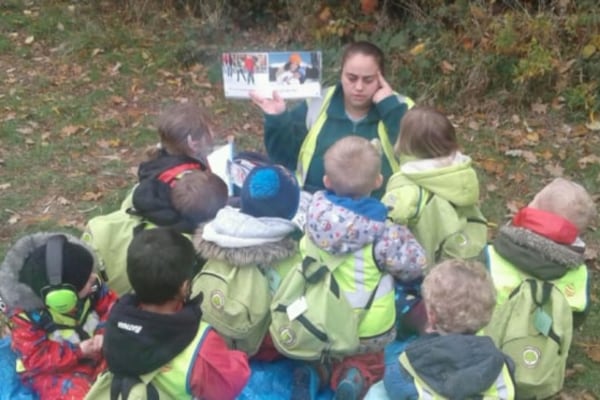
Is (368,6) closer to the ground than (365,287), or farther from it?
closer to the ground

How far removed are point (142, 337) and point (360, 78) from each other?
2376 millimetres

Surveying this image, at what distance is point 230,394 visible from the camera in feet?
11.3

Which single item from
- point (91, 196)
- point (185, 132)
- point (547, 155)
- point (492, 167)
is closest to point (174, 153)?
point (185, 132)

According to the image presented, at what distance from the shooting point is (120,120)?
8.58 metres

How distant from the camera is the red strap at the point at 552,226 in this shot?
393 centimetres

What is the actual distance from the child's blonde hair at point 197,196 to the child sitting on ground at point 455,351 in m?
1.44

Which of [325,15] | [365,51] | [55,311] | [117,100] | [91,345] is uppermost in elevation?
[365,51]

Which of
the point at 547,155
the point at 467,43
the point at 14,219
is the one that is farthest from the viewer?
the point at 467,43

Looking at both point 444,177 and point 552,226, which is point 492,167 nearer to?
point 444,177

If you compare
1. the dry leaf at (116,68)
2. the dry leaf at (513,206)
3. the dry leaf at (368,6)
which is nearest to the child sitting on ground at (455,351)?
the dry leaf at (513,206)

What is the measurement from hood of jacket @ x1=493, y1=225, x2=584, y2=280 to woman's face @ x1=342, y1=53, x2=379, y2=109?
54.0 inches

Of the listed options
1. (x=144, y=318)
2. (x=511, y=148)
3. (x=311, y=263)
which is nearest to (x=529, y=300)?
(x=311, y=263)

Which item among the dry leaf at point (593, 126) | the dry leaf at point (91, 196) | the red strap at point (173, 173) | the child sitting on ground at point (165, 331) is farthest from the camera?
the dry leaf at point (593, 126)

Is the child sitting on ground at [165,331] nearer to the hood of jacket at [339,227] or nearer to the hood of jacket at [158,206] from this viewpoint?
the hood of jacket at [339,227]
